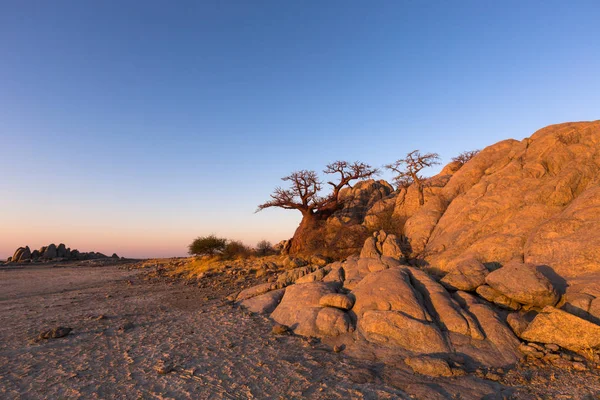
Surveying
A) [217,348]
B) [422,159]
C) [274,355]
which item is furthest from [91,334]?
[422,159]

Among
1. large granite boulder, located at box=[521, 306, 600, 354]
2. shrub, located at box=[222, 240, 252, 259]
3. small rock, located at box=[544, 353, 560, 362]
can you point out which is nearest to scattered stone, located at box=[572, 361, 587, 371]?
small rock, located at box=[544, 353, 560, 362]

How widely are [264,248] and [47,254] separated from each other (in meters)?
30.8

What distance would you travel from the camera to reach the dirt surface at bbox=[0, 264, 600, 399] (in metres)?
5.30

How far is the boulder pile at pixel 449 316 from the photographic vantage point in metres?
6.66

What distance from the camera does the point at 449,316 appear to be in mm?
7703

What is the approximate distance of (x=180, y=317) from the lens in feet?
33.3

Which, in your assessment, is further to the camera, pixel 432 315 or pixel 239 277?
pixel 239 277

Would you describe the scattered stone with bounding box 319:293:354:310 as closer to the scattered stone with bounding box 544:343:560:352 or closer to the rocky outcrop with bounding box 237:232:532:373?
the rocky outcrop with bounding box 237:232:532:373

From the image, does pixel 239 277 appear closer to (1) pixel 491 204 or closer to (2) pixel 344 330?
(2) pixel 344 330

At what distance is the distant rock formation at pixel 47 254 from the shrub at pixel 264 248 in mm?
27946

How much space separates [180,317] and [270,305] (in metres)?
2.86

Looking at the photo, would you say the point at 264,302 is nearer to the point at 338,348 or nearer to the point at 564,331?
the point at 338,348

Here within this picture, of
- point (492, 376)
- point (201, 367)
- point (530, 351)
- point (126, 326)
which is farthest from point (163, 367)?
point (530, 351)

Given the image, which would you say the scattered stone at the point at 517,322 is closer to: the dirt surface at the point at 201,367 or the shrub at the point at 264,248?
the dirt surface at the point at 201,367
